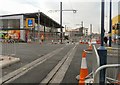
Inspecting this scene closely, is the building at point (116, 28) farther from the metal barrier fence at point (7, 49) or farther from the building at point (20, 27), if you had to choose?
the building at point (20, 27)

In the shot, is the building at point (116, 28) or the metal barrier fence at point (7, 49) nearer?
the metal barrier fence at point (7, 49)

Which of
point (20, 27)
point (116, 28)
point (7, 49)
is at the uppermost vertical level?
point (20, 27)

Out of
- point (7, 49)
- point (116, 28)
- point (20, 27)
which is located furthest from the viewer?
point (20, 27)

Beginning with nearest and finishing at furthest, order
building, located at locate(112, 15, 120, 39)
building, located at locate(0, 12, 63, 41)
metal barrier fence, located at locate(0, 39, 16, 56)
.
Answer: metal barrier fence, located at locate(0, 39, 16, 56) < building, located at locate(112, 15, 120, 39) < building, located at locate(0, 12, 63, 41)

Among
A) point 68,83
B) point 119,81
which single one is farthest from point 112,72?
point 68,83

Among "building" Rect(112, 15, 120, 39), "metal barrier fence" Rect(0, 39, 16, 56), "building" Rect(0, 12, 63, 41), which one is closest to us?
"metal barrier fence" Rect(0, 39, 16, 56)

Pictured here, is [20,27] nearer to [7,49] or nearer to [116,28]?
[116,28]

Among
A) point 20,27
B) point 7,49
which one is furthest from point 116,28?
point 20,27

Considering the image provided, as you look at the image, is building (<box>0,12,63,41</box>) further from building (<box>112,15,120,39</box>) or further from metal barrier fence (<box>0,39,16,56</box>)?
metal barrier fence (<box>0,39,16,56</box>)

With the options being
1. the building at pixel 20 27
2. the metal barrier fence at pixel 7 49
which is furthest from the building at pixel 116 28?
the building at pixel 20 27

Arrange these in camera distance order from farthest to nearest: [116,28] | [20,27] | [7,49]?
1. [20,27]
2. [116,28]
3. [7,49]

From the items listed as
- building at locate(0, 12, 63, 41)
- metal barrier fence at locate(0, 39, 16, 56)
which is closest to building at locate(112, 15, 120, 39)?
metal barrier fence at locate(0, 39, 16, 56)

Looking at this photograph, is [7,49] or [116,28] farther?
[116,28]

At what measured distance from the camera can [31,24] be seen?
5997 cm
